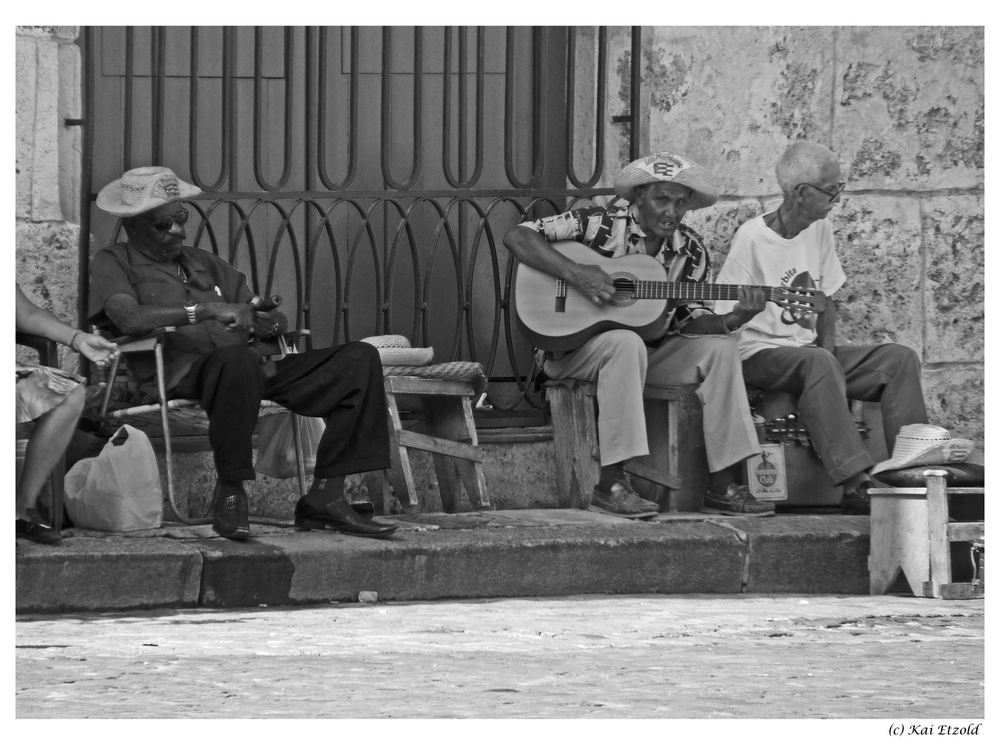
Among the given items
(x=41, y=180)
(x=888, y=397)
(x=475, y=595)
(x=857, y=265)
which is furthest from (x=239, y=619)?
(x=857, y=265)

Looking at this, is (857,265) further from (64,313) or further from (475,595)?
(64,313)

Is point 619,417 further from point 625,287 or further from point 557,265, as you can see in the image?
point 557,265

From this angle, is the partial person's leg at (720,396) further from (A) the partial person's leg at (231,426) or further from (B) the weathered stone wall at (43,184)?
(B) the weathered stone wall at (43,184)

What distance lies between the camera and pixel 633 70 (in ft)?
21.4

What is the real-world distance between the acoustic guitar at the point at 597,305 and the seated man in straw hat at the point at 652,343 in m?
0.05

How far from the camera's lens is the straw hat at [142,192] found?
17.8 ft

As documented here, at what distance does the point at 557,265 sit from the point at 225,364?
4.97 ft

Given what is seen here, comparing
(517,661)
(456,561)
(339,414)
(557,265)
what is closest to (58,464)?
(339,414)

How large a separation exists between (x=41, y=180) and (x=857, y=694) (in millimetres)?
4058

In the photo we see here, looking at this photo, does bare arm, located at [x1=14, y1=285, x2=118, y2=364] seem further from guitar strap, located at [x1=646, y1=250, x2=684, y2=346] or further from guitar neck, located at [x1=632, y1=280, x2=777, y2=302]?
guitar strap, located at [x1=646, y1=250, x2=684, y2=346]

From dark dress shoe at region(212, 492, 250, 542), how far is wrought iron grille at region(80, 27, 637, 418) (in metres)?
1.69

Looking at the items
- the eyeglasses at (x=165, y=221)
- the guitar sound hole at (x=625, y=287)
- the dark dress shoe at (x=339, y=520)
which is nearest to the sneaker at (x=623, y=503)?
the guitar sound hole at (x=625, y=287)

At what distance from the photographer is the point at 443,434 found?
243 inches

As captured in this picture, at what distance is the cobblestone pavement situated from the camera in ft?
11.0
